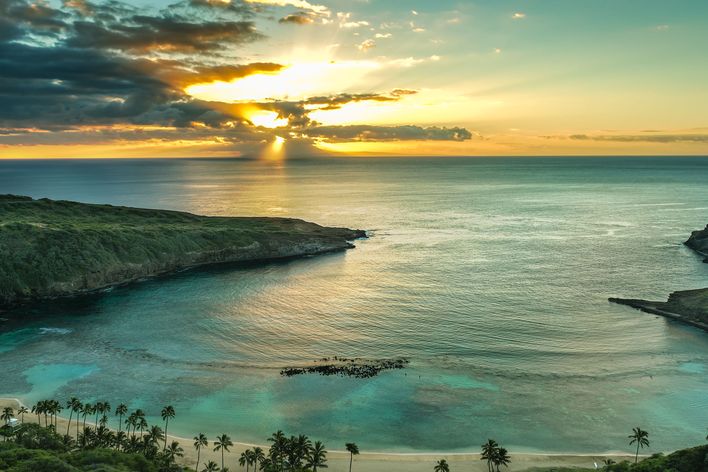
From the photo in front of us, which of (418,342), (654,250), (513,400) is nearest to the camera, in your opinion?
(513,400)

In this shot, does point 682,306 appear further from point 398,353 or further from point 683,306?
point 398,353

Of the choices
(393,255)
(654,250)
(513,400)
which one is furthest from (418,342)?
(654,250)

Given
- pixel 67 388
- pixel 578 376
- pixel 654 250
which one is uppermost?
pixel 654 250

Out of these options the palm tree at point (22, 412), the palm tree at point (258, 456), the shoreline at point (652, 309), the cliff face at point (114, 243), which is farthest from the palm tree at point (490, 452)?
the cliff face at point (114, 243)

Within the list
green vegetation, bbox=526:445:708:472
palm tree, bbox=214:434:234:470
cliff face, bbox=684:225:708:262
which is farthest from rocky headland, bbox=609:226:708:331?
palm tree, bbox=214:434:234:470

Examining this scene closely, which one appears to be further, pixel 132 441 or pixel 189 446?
pixel 189 446

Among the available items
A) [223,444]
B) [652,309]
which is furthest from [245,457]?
[652,309]

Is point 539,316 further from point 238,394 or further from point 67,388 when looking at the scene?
point 67,388

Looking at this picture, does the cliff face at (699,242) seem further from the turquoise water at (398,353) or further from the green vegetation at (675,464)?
the green vegetation at (675,464)
